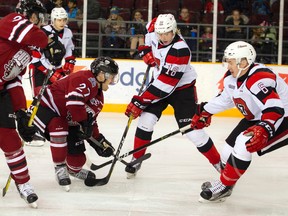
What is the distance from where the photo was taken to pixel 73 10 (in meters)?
9.09

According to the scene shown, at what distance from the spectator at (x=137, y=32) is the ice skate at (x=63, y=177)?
4.66 meters

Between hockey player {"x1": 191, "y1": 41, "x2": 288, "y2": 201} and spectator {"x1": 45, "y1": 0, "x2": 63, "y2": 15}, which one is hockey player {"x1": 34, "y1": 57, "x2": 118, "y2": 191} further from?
spectator {"x1": 45, "y1": 0, "x2": 63, "y2": 15}

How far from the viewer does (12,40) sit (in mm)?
3699

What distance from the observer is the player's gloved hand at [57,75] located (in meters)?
6.17

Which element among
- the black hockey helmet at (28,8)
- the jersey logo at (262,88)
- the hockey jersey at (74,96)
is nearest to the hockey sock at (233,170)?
the jersey logo at (262,88)

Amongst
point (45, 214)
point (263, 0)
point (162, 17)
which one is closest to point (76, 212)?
point (45, 214)

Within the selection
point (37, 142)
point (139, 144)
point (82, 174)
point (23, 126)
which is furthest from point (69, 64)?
point (23, 126)

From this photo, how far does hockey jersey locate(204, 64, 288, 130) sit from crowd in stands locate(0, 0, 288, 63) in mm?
4650

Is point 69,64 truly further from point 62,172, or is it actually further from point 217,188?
point 217,188

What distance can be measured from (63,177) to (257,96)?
→ 1166mm

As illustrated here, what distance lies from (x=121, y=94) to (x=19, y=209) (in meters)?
4.53

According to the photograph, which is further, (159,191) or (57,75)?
(57,75)

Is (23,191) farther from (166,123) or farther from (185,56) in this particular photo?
(166,123)

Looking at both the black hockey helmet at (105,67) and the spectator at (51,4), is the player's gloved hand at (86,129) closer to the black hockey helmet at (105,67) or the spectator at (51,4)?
the black hockey helmet at (105,67)
